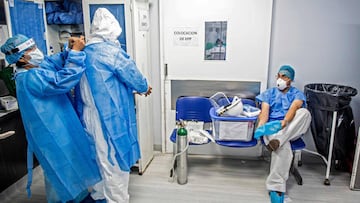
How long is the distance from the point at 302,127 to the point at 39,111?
206cm

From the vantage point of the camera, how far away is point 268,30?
2.83 meters

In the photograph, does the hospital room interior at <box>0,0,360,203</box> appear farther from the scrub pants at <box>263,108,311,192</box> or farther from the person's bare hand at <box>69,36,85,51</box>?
the person's bare hand at <box>69,36,85,51</box>

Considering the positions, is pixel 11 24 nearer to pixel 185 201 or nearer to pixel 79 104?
pixel 79 104

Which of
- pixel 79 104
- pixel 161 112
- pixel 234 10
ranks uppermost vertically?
pixel 234 10

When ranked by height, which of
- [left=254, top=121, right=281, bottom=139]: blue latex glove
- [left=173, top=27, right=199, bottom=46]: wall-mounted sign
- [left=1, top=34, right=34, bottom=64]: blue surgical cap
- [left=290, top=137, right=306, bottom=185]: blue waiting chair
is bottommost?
[left=290, top=137, right=306, bottom=185]: blue waiting chair

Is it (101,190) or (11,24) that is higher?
(11,24)

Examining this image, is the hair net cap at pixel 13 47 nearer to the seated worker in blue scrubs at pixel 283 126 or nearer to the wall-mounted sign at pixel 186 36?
the wall-mounted sign at pixel 186 36

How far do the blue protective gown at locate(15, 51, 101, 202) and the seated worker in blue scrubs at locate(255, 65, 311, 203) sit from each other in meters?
1.48

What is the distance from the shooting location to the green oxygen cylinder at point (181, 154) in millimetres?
2631

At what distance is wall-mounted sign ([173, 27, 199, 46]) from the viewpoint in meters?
2.97

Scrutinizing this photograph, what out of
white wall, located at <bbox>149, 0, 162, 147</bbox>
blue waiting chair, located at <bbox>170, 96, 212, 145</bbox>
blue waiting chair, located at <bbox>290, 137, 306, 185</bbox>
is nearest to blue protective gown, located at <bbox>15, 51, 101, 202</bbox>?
blue waiting chair, located at <bbox>170, 96, 212, 145</bbox>

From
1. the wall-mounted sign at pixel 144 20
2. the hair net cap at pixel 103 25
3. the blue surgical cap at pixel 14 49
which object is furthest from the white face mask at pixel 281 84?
the blue surgical cap at pixel 14 49

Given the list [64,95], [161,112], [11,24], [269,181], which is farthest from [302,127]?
[11,24]

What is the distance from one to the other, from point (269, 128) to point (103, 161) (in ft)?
4.43
